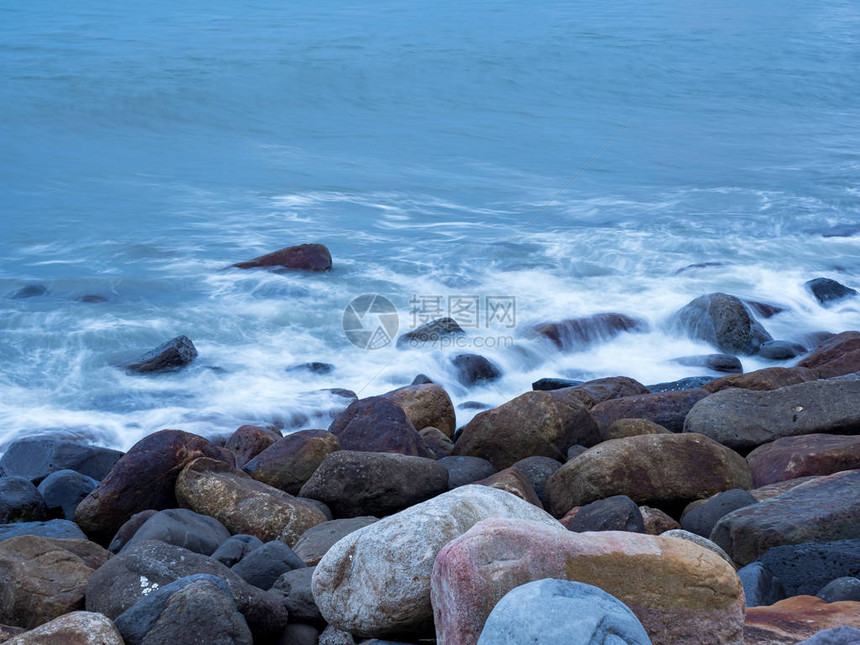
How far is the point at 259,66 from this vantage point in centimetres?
2566

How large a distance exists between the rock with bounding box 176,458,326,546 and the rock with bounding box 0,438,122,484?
54.5 inches

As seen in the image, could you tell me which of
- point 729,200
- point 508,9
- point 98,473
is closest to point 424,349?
point 98,473

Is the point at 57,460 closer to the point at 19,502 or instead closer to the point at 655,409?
the point at 19,502

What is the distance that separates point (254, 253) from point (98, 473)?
23.2ft

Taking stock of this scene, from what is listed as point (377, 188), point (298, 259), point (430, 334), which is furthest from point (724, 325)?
point (377, 188)

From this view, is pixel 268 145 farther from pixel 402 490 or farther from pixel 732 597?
→ pixel 732 597

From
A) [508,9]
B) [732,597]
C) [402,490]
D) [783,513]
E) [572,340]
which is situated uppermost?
[508,9]

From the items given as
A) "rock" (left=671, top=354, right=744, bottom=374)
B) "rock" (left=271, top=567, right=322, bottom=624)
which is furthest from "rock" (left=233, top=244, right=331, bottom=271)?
"rock" (left=271, top=567, right=322, bottom=624)

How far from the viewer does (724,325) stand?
8977 millimetres

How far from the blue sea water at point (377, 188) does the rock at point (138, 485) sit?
2415 mm

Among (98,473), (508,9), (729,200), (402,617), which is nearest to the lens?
(402,617)

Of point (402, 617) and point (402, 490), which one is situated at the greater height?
point (402, 617)

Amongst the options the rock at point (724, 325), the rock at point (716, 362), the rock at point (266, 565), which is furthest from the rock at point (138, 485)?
the rock at point (724, 325)

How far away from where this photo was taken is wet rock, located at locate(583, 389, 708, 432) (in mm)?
5914
